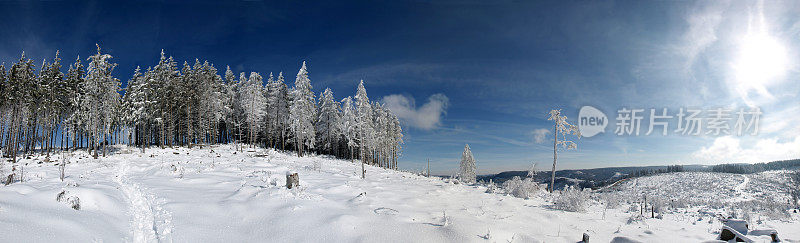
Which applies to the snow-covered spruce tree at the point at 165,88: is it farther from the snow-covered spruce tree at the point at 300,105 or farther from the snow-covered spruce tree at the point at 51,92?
the snow-covered spruce tree at the point at 300,105

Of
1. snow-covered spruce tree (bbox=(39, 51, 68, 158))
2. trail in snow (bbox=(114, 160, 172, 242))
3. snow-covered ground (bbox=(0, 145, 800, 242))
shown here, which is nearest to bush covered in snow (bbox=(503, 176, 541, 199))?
snow-covered ground (bbox=(0, 145, 800, 242))

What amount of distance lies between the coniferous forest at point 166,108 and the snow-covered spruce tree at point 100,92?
0.26 feet

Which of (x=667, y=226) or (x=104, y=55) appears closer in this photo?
(x=667, y=226)

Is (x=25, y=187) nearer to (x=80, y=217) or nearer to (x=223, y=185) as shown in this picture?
(x=80, y=217)

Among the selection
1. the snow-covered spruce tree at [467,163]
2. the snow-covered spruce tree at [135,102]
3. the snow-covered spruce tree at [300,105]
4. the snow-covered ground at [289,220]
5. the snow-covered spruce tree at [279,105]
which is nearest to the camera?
the snow-covered ground at [289,220]

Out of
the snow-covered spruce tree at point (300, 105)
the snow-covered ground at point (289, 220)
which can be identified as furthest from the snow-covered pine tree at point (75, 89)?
the snow-covered ground at point (289, 220)

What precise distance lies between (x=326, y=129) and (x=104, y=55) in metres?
25.2

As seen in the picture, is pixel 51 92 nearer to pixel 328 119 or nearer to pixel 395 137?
pixel 328 119

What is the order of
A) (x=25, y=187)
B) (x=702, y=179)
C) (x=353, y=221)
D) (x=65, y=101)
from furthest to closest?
(x=702, y=179) → (x=65, y=101) → (x=25, y=187) → (x=353, y=221)

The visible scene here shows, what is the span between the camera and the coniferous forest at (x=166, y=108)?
3269 cm

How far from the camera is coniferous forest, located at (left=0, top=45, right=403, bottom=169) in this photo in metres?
32.7

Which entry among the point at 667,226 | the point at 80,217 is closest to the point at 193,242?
the point at 80,217

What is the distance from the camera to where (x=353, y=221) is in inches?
308

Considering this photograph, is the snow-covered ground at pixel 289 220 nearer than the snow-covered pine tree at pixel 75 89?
Yes
